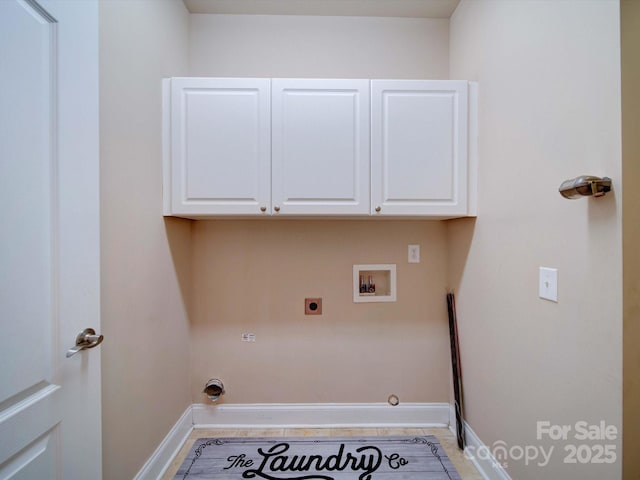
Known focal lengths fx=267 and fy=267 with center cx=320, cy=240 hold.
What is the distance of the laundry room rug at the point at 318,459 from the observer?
1.43m

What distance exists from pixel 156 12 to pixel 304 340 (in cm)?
208

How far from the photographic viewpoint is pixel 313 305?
184 centimetres

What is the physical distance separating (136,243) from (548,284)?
1.75m

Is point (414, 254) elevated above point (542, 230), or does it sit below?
below

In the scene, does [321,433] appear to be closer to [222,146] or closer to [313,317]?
[313,317]

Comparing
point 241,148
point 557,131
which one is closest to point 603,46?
point 557,131

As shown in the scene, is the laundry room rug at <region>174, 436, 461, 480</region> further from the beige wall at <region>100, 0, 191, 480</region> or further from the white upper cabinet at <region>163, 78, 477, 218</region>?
the white upper cabinet at <region>163, 78, 477, 218</region>

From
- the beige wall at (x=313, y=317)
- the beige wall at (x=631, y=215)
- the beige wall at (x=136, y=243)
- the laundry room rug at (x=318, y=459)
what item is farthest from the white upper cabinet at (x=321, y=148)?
the laundry room rug at (x=318, y=459)

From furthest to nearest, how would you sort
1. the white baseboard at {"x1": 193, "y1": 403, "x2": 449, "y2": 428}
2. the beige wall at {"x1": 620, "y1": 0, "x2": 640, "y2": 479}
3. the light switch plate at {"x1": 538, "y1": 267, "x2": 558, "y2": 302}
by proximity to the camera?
the white baseboard at {"x1": 193, "y1": 403, "x2": 449, "y2": 428}, the light switch plate at {"x1": 538, "y1": 267, "x2": 558, "y2": 302}, the beige wall at {"x1": 620, "y1": 0, "x2": 640, "y2": 479}

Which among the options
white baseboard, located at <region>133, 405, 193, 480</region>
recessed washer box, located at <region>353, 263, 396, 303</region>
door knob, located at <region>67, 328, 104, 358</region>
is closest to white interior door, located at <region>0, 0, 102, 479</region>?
door knob, located at <region>67, 328, 104, 358</region>

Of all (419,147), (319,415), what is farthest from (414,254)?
(319,415)

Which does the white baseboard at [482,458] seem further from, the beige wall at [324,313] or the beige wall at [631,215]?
the beige wall at [631,215]

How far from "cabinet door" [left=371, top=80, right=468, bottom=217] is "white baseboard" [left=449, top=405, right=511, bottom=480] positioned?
50.3 inches

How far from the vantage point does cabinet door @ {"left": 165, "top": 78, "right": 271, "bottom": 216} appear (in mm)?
1489
